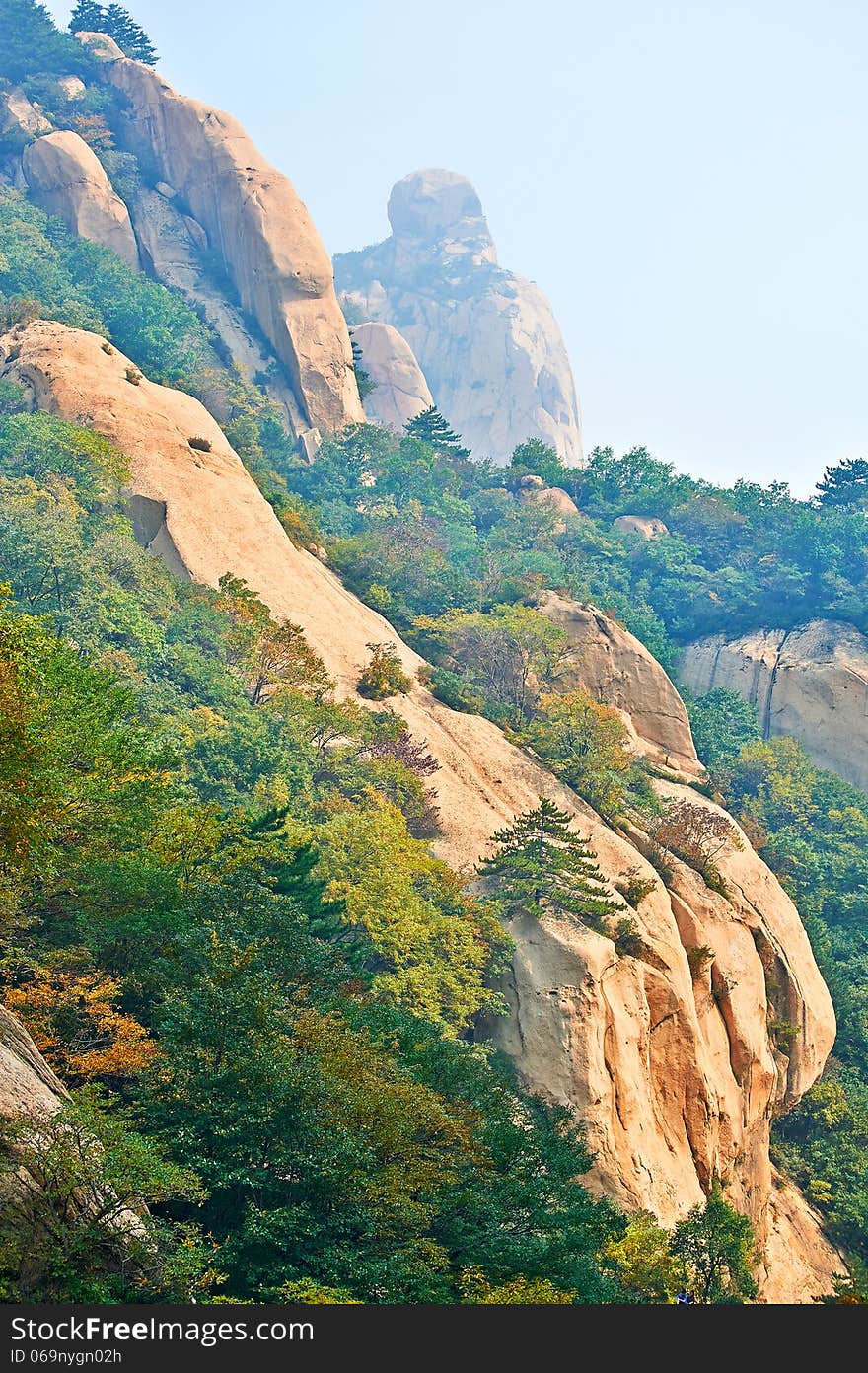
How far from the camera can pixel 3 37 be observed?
266 ft

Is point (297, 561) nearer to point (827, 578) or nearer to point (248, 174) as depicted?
point (827, 578)

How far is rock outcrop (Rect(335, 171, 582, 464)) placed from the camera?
13362cm

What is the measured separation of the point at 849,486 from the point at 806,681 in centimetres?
2209

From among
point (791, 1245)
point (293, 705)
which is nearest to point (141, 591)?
point (293, 705)

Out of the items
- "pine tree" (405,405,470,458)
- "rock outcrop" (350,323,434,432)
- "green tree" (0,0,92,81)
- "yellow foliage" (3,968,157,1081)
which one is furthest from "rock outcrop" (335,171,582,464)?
A: "yellow foliage" (3,968,157,1081)

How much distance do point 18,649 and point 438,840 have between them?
19.4m

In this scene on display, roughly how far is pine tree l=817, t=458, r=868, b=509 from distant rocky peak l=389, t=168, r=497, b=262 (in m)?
90.8

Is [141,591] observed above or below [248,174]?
below

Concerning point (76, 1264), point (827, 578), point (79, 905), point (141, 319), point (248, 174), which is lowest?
point (76, 1264)

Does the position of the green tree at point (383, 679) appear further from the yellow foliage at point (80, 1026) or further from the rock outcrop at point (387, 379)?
the rock outcrop at point (387, 379)

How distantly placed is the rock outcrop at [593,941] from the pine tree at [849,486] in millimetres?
39203

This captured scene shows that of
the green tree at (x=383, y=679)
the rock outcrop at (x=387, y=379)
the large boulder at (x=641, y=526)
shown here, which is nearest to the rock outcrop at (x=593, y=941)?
the green tree at (x=383, y=679)

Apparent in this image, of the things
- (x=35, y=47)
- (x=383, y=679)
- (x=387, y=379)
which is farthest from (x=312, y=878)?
(x=387, y=379)

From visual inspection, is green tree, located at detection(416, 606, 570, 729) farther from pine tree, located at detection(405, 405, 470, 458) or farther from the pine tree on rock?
the pine tree on rock
